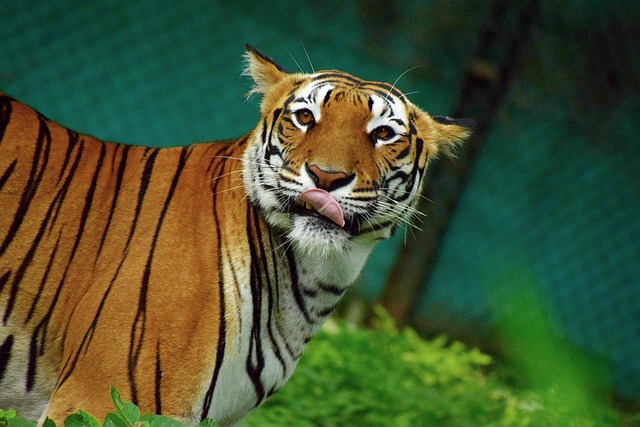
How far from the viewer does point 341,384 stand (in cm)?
413

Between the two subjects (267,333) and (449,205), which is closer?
(267,333)

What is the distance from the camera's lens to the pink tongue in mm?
2480

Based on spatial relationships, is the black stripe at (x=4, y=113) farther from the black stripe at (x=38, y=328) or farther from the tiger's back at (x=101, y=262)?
the black stripe at (x=38, y=328)

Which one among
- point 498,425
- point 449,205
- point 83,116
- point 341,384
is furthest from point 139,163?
point 449,205

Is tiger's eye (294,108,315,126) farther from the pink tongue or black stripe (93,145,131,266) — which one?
black stripe (93,145,131,266)

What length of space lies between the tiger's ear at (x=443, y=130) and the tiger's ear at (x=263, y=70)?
50 cm

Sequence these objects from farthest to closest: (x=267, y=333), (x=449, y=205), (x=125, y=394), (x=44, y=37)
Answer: (x=449, y=205) → (x=44, y=37) → (x=267, y=333) → (x=125, y=394)

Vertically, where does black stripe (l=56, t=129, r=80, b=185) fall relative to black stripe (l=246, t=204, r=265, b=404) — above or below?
above

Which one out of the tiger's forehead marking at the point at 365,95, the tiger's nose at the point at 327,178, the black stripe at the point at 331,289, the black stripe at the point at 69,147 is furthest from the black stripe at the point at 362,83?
the black stripe at the point at 69,147

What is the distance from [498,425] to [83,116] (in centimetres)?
294

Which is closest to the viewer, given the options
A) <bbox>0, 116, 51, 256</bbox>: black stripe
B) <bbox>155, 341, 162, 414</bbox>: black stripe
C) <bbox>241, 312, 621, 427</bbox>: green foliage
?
<bbox>155, 341, 162, 414</bbox>: black stripe

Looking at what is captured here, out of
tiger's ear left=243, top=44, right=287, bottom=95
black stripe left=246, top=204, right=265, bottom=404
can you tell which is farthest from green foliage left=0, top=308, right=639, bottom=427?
tiger's ear left=243, top=44, right=287, bottom=95

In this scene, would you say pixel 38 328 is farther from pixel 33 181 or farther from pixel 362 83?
pixel 362 83

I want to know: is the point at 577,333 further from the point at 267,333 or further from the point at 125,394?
the point at 125,394
